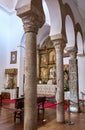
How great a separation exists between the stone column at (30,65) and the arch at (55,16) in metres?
1.97

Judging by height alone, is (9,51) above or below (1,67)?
above

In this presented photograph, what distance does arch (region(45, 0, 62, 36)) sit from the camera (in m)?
6.37

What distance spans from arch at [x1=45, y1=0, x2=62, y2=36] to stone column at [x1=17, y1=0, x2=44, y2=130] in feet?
6.45

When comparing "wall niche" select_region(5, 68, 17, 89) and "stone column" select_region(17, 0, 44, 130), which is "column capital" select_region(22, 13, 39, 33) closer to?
"stone column" select_region(17, 0, 44, 130)

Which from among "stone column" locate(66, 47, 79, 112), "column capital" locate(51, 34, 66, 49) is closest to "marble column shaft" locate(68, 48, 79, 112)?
"stone column" locate(66, 47, 79, 112)

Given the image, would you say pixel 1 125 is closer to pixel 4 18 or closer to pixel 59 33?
pixel 59 33

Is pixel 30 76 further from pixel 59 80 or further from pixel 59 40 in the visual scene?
pixel 59 40

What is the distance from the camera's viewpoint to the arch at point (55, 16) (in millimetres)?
6370

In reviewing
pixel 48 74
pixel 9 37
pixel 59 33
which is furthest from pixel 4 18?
pixel 59 33

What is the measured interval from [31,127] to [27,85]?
0.96 meters

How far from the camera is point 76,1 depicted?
8906mm

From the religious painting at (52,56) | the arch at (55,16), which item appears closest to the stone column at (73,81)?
the arch at (55,16)

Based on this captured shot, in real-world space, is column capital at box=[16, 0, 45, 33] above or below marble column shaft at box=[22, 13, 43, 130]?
above

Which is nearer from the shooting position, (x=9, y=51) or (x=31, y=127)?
(x=31, y=127)
